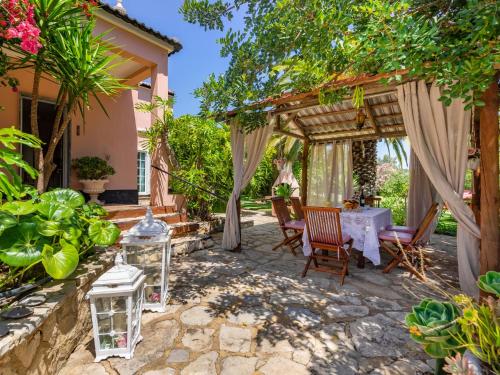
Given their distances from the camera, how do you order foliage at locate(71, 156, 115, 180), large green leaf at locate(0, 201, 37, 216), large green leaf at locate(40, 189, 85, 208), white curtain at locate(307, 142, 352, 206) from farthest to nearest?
white curtain at locate(307, 142, 352, 206) < foliage at locate(71, 156, 115, 180) < large green leaf at locate(40, 189, 85, 208) < large green leaf at locate(0, 201, 37, 216)

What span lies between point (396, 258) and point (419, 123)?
2.03 m

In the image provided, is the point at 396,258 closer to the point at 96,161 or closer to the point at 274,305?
the point at 274,305

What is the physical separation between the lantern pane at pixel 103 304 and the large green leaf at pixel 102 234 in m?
0.65

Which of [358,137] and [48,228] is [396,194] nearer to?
[358,137]

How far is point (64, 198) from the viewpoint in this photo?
263 centimetres

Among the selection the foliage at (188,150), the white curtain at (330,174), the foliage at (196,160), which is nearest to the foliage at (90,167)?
the foliage at (188,150)

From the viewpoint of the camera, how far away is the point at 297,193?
12.2 metres

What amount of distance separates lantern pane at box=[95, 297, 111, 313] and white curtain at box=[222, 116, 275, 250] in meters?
3.27

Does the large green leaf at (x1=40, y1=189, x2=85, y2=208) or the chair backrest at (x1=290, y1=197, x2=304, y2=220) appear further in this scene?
the chair backrest at (x1=290, y1=197, x2=304, y2=220)

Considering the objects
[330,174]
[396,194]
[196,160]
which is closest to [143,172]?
[196,160]

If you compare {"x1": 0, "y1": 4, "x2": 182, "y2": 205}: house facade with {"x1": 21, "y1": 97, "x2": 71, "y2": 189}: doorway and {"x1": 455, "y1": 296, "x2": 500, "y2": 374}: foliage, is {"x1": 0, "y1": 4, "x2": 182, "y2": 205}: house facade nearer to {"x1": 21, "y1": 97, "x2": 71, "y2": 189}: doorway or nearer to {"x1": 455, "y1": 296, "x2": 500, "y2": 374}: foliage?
{"x1": 21, "y1": 97, "x2": 71, "y2": 189}: doorway

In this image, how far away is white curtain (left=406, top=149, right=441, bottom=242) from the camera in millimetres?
5703

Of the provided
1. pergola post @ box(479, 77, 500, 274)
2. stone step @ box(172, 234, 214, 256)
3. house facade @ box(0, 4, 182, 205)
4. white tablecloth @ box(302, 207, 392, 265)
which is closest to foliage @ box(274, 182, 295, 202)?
stone step @ box(172, 234, 214, 256)

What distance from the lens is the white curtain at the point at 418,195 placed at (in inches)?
225
